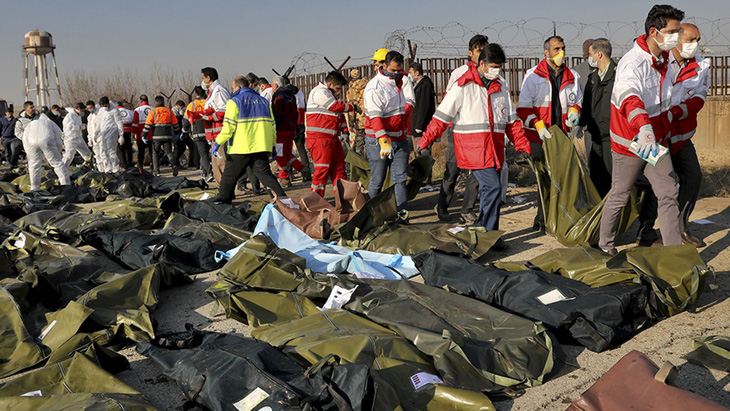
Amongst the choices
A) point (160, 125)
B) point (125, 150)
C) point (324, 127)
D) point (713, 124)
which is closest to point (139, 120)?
point (125, 150)

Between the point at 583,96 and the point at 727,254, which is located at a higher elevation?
the point at 583,96

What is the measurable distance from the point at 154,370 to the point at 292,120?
684cm

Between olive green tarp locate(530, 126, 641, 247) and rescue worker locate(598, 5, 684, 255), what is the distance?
0.77 metres

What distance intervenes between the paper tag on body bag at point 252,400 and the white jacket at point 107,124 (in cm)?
1158

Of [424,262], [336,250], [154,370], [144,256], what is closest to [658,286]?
[424,262]

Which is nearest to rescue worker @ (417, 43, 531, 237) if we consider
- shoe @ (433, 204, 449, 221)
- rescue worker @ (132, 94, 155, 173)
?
shoe @ (433, 204, 449, 221)

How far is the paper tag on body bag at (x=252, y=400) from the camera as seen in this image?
2760 mm

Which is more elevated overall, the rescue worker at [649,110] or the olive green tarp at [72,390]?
the rescue worker at [649,110]

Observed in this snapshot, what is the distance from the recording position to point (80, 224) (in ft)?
21.9

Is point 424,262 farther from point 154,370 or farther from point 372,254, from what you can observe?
point 154,370

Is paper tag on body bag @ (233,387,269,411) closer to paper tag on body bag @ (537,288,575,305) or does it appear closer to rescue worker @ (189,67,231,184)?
paper tag on body bag @ (537,288,575,305)

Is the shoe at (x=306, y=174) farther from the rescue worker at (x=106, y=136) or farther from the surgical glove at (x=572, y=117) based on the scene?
the surgical glove at (x=572, y=117)

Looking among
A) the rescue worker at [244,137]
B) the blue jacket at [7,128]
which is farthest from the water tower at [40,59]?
the rescue worker at [244,137]

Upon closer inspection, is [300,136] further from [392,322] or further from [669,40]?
[392,322]
